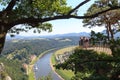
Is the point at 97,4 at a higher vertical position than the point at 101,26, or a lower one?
higher

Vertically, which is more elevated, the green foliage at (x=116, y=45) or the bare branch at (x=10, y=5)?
the bare branch at (x=10, y=5)

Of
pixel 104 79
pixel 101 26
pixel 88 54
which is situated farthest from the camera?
pixel 101 26

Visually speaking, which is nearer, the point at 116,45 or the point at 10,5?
the point at 116,45

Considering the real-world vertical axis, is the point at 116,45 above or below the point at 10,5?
below

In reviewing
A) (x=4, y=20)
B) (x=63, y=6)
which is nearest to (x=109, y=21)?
(x=63, y=6)

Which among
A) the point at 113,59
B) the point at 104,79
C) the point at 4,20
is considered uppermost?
the point at 4,20

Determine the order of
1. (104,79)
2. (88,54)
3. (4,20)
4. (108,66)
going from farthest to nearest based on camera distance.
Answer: (4,20) < (88,54) < (108,66) < (104,79)

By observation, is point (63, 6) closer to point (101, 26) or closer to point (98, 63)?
point (98, 63)

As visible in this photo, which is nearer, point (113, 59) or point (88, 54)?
point (113, 59)

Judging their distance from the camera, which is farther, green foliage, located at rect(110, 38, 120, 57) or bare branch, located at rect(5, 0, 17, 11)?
bare branch, located at rect(5, 0, 17, 11)

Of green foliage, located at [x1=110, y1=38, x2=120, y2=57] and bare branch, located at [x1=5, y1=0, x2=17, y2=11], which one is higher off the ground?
bare branch, located at [x1=5, y1=0, x2=17, y2=11]

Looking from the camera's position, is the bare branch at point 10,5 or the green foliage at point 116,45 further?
the bare branch at point 10,5
